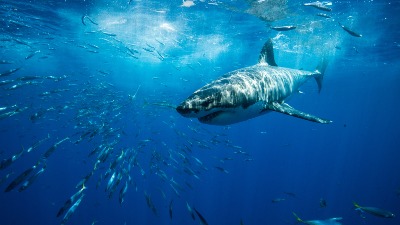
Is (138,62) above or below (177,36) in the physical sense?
below

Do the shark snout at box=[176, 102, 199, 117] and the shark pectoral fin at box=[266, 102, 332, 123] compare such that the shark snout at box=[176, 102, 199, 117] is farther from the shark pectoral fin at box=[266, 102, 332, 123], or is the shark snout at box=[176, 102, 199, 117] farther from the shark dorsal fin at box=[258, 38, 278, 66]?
the shark dorsal fin at box=[258, 38, 278, 66]

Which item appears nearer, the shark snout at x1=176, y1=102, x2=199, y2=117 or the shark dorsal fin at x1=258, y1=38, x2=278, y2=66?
the shark snout at x1=176, y1=102, x2=199, y2=117

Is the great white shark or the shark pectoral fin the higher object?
the great white shark

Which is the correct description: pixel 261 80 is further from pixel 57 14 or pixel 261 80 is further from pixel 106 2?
pixel 57 14

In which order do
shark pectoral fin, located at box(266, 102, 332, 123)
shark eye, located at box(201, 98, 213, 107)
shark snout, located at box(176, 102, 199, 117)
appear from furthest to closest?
shark pectoral fin, located at box(266, 102, 332, 123) → shark eye, located at box(201, 98, 213, 107) → shark snout, located at box(176, 102, 199, 117)

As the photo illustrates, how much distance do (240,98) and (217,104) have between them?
64 cm

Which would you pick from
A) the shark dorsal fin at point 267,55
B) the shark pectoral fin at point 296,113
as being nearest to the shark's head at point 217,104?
the shark pectoral fin at point 296,113

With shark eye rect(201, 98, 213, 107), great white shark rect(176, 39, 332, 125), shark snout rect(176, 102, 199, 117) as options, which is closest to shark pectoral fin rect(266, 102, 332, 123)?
great white shark rect(176, 39, 332, 125)

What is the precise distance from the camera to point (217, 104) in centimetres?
372

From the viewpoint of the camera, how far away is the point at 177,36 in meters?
23.6

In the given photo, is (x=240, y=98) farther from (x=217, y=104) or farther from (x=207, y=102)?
(x=207, y=102)

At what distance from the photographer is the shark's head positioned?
350 cm

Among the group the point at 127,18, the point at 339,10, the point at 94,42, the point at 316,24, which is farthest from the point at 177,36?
the point at 339,10

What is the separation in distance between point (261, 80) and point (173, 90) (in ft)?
178
